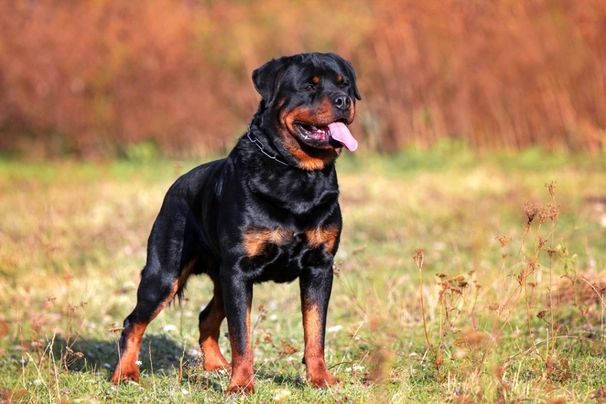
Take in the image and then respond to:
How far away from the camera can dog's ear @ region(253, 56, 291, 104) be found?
14.5 feet

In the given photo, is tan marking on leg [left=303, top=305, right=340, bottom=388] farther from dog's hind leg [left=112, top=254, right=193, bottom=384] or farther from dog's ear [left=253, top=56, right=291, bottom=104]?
dog's ear [left=253, top=56, right=291, bottom=104]

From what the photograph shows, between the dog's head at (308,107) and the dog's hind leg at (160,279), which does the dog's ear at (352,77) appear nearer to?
the dog's head at (308,107)

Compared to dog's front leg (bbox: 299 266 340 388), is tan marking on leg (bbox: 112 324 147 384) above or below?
below

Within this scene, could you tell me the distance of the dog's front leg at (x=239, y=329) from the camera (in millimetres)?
4039

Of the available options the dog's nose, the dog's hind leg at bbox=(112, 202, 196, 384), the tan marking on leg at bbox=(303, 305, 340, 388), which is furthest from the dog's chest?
the dog's hind leg at bbox=(112, 202, 196, 384)

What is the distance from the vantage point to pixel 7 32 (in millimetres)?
21250

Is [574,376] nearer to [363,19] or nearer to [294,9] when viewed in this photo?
[363,19]

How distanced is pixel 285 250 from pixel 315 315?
368 millimetres

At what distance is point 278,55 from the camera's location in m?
20.6

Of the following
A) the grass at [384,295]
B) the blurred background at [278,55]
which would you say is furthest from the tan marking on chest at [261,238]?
the blurred background at [278,55]

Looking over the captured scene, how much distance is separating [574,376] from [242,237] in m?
1.74

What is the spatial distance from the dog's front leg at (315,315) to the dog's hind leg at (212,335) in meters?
0.87

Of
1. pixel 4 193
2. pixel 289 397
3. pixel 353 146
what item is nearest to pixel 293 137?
A: pixel 353 146

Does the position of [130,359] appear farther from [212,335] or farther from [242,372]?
[242,372]
